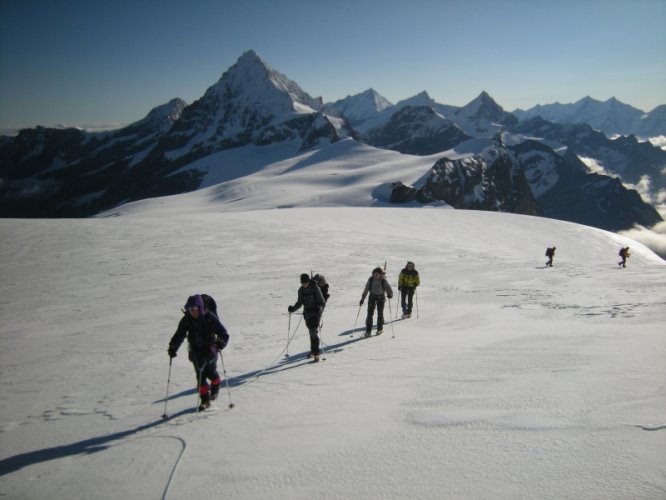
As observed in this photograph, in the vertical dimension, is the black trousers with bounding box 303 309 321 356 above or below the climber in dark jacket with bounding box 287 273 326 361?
below

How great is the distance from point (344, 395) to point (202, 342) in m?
2.43

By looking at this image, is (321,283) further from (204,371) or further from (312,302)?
(204,371)

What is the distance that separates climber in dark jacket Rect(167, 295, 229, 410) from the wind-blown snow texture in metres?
0.44

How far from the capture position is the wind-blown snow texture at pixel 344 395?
4.15 m

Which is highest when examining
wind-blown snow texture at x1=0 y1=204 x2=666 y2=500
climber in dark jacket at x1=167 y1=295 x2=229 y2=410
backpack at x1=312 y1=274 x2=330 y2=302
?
backpack at x1=312 y1=274 x2=330 y2=302

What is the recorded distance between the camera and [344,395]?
20.5ft

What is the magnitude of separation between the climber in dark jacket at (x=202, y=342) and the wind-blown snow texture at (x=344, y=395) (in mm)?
440

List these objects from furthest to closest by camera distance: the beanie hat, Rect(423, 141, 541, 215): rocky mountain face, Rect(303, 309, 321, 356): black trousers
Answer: Rect(423, 141, 541, 215): rocky mountain face
Rect(303, 309, 321, 356): black trousers
the beanie hat

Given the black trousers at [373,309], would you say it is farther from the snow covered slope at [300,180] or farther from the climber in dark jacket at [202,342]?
the snow covered slope at [300,180]

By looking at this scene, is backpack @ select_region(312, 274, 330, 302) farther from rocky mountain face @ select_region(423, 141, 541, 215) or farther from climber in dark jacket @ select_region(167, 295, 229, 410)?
rocky mountain face @ select_region(423, 141, 541, 215)

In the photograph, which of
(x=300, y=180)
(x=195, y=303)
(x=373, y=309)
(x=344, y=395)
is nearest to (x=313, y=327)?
(x=344, y=395)

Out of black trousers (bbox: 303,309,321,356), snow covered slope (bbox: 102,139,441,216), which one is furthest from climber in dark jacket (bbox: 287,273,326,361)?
snow covered slope (bbox: 102,139,441,216)

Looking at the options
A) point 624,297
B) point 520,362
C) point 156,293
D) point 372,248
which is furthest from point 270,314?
point 372,248

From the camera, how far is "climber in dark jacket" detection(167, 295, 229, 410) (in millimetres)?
6297
